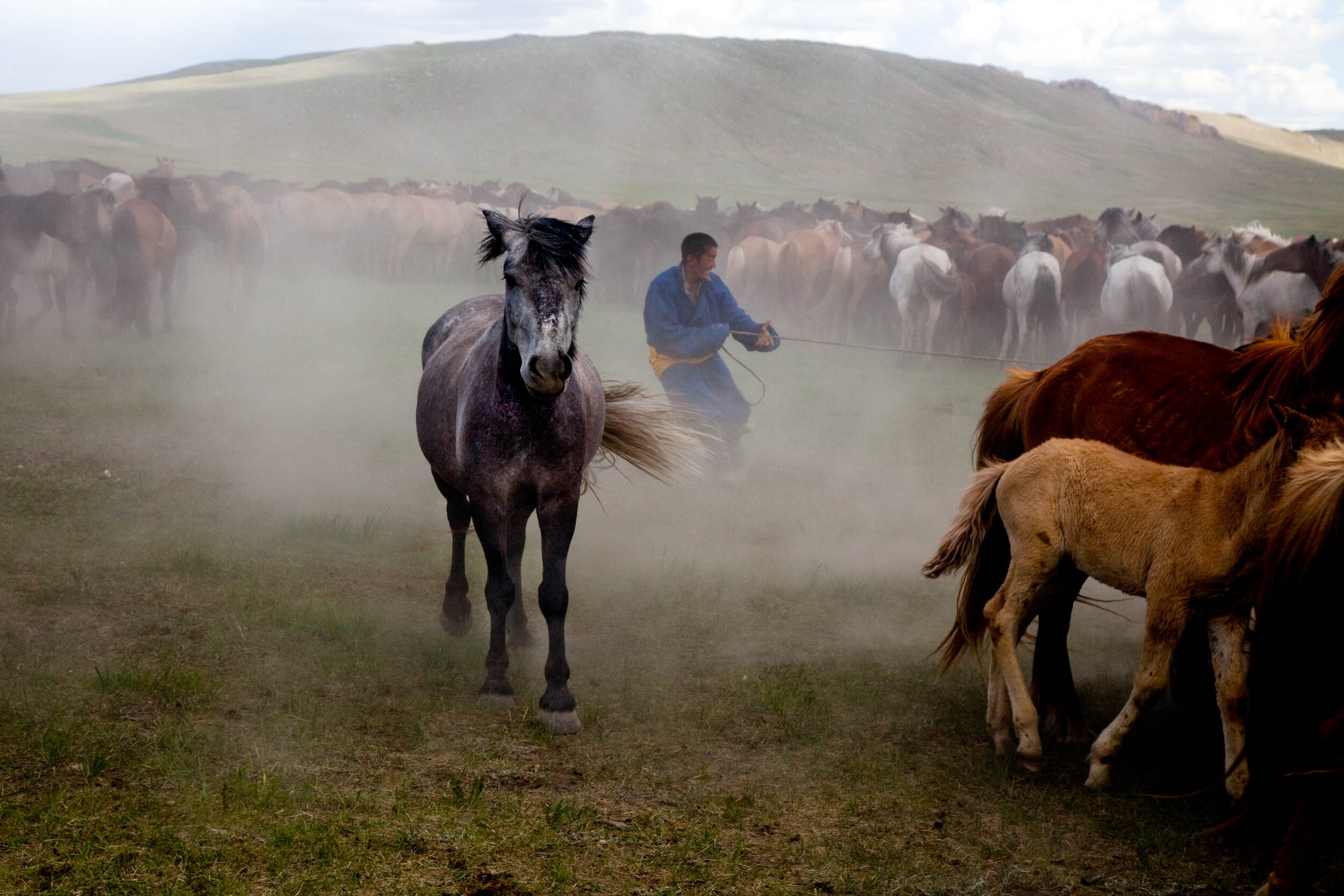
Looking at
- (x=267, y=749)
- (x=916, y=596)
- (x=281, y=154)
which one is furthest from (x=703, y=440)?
(x=281, y=154)

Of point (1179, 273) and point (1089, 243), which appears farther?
point (1089, 243)

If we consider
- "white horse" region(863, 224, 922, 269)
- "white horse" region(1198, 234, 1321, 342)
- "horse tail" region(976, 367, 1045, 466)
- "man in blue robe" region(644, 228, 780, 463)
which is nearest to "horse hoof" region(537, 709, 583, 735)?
"horse tail" region(976, 367, 1045, 466)

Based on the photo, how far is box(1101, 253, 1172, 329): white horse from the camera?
59.6ft

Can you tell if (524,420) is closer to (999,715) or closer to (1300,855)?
(999,715)

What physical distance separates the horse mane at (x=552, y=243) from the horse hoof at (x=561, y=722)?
1.78 meters

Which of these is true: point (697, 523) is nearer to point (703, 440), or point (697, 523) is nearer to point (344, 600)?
point (703, 440)

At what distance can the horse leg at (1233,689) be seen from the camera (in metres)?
3.73

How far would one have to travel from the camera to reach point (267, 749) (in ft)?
13.7

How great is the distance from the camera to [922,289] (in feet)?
65.0

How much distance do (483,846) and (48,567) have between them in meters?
3.96

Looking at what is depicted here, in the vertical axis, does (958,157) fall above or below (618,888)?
above

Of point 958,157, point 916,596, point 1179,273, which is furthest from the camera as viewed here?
point 958,157

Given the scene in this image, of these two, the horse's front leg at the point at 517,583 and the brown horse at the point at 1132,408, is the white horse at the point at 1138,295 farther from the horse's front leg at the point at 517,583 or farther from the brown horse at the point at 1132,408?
the horse's front leg at the point at 517,583

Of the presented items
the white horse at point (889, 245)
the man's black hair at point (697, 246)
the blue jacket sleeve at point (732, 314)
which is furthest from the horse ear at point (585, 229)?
the white horse at point (889, 245)
